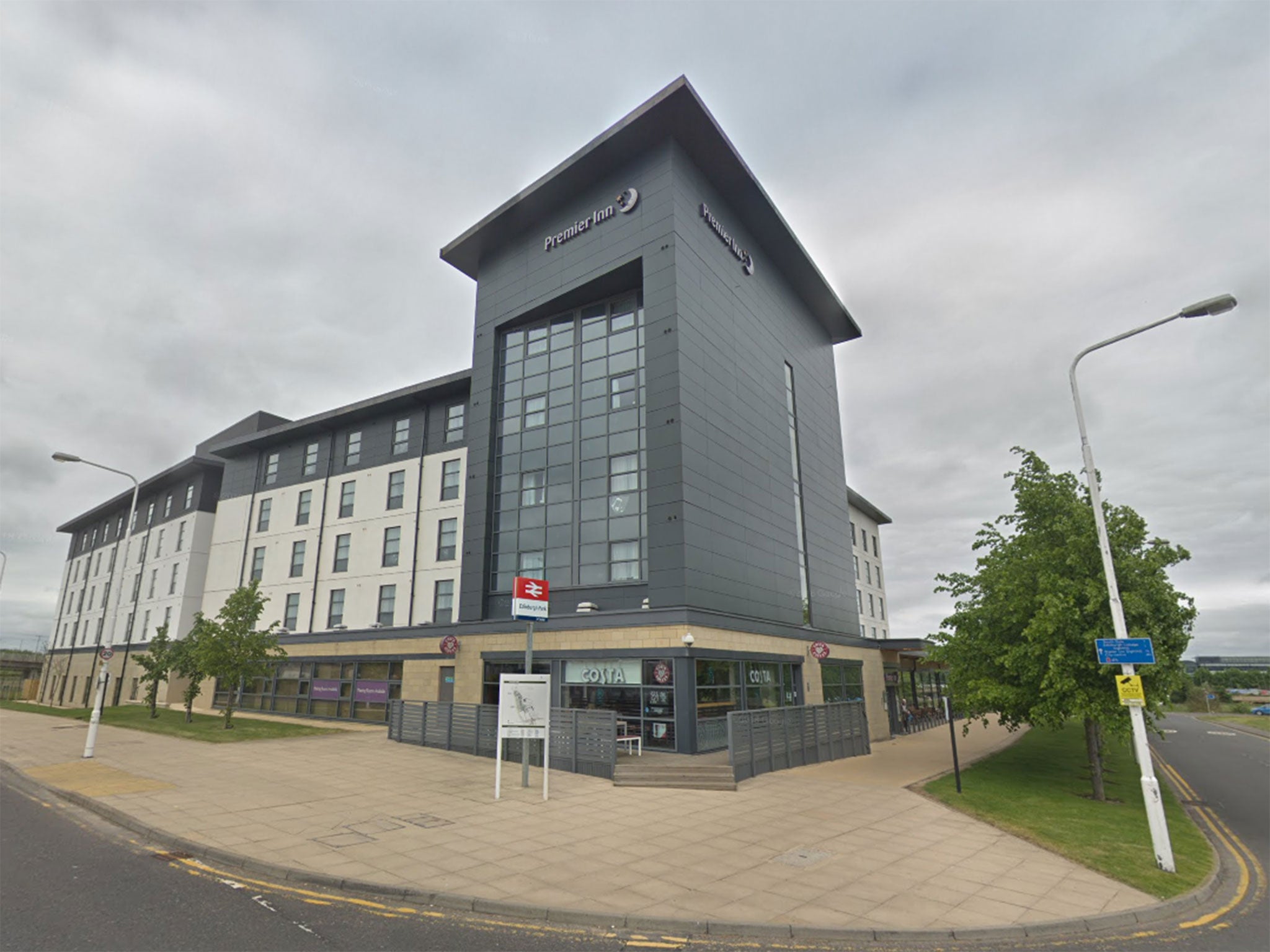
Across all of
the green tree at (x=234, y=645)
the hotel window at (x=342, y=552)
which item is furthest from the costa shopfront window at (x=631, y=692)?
the hotel window at (x=342, y=552)

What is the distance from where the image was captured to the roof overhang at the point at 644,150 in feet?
87.8

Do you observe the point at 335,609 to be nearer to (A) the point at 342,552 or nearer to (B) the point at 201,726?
(A) the point at 342,552

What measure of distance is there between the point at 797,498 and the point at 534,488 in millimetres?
13900

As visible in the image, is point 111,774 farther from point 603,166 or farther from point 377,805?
point 603,166

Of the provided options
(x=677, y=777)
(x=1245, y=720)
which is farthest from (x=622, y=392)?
(x=1245, y=720)

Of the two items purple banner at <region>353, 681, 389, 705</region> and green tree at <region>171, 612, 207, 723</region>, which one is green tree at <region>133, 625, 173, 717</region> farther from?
purple banner at <region>353, 681, 389, 705</region>

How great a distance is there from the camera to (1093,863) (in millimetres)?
10625

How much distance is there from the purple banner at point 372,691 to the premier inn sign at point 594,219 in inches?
856

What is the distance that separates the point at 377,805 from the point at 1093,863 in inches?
515

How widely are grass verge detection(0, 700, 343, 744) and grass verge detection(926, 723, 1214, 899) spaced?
2376cm

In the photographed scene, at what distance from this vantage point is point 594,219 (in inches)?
1141

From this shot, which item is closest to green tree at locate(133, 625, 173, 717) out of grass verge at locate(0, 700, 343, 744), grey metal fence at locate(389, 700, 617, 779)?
grass verge at locate(0, 700, 343, 744)

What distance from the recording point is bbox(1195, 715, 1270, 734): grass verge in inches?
2074

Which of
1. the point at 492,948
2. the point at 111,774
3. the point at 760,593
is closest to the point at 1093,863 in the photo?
the point at 492,948
